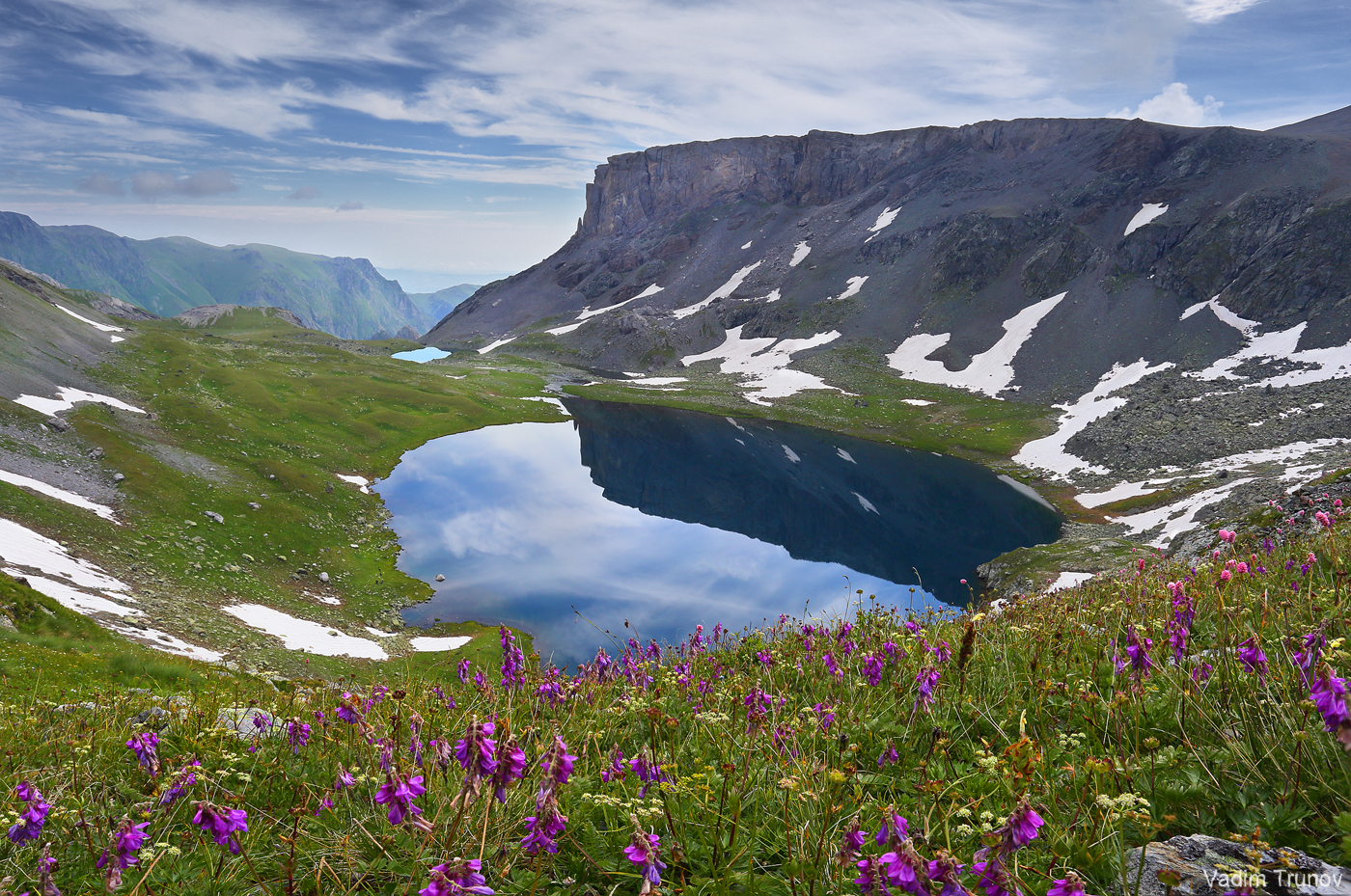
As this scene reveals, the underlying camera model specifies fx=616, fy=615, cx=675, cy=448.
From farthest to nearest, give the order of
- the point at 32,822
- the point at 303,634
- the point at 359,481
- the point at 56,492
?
the point at 359,481 → the point at 56,492 → the point at 303,634 → the point at 32,822

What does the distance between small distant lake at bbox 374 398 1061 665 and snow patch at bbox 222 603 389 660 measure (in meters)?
5.66

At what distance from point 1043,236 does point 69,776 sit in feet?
568

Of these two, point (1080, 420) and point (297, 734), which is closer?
point (297, 734)

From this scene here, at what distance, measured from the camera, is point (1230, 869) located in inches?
98.6

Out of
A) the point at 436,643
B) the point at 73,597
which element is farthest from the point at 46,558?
the point at 436,643

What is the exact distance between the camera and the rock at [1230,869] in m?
2.39

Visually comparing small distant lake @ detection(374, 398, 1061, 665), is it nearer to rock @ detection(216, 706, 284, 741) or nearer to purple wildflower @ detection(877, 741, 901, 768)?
rock @ detection(216, 706, 284, 741)

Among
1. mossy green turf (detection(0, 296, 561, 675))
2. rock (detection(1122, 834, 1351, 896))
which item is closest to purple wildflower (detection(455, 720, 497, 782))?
rock (detection(1122, 834, 1351, 896))

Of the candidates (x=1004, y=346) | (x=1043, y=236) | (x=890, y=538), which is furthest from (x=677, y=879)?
(x=1043, y=236)

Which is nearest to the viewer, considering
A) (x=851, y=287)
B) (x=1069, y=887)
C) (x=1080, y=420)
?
(x=1069, y=887)

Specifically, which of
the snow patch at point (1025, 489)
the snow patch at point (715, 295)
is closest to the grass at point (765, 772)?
the snow patch at point (1025, 489)

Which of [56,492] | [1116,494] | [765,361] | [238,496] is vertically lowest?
[1116,494]

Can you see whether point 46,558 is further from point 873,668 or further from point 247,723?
point 873,668

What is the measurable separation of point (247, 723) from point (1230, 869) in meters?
7.58
